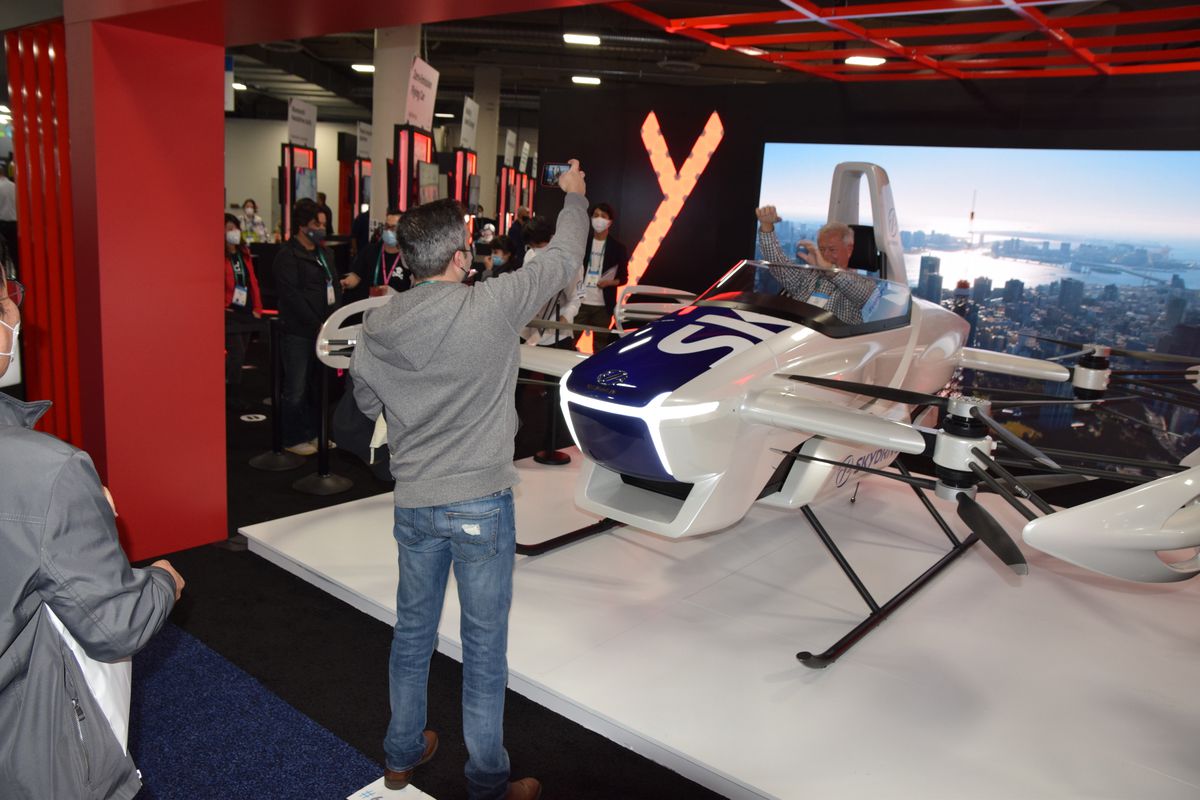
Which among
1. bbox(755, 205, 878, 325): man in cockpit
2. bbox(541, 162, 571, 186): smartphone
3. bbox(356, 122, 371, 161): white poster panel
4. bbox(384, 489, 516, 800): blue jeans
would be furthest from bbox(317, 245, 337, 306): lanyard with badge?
bbox(356, 122, 371, 161): white poster panel

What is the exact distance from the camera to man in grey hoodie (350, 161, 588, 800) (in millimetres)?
2342

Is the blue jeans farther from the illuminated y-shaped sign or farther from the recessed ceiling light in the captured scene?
the recessed ceiling light

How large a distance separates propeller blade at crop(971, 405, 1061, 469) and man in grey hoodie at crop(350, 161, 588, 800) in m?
1.44

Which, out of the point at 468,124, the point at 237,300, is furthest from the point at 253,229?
the point at 237,300

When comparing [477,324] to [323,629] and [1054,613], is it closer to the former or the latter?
[323,629]

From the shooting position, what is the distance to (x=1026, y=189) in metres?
8.09

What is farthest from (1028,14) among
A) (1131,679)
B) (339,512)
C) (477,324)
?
(339,512)

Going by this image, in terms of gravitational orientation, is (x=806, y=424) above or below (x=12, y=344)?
below

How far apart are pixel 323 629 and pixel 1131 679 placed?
344cm

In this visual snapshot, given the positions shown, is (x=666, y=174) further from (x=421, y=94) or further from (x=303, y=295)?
(x=303, y=295)

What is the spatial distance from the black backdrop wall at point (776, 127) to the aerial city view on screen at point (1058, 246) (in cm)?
15

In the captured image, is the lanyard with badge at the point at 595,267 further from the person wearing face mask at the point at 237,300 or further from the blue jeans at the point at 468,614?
the blue jeans at the point at 468,614

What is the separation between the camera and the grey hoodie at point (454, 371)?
232 centimetres

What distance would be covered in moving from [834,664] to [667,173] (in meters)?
7.39
